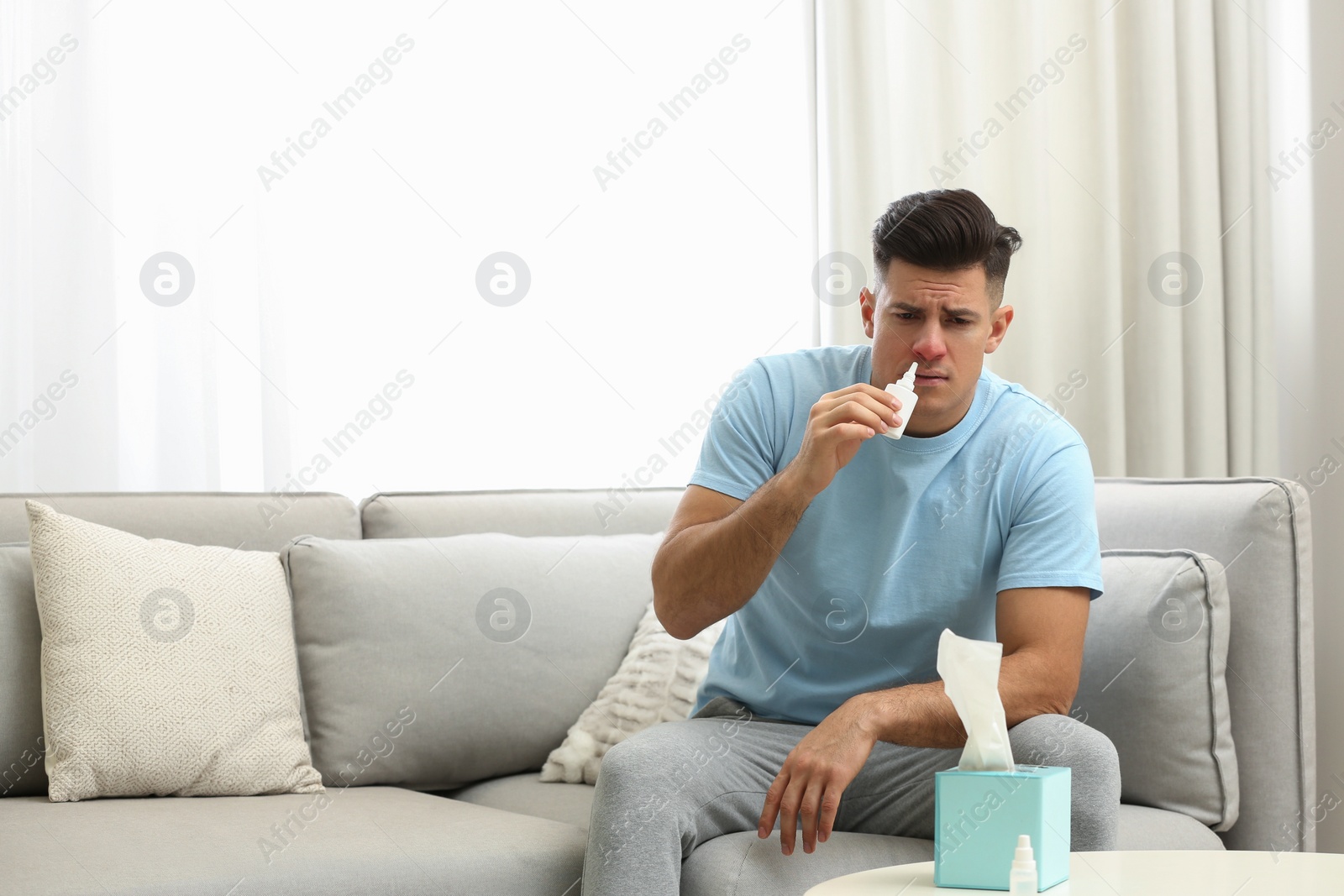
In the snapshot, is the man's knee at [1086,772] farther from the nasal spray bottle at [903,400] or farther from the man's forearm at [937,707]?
the nasal spray bottle at [903,400]

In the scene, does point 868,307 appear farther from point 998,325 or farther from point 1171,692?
point 1171,692

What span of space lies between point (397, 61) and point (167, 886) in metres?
1.73

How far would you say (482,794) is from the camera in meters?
1.91

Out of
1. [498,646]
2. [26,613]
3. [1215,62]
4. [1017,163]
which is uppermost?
[1215,62]

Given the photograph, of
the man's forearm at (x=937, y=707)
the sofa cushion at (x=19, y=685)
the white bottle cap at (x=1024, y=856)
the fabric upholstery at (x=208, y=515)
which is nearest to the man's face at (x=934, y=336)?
the man's forearm at (x=937, y=707)

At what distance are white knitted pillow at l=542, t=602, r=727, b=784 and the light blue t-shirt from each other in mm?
311

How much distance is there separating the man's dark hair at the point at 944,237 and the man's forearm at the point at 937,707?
1.71 ft

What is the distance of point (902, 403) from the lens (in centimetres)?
143

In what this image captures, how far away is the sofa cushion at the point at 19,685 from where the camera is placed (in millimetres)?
1694

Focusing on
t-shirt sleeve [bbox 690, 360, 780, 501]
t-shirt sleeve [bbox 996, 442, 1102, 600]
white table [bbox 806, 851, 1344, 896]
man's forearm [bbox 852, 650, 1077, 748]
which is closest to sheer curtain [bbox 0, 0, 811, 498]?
t-shirt sleeve [bbox 690, 360, 780, 501]

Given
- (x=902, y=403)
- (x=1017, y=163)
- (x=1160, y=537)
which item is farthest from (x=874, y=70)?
(x=902, y=403)

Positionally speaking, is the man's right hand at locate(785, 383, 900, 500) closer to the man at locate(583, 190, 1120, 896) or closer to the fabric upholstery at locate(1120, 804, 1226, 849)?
the man at locate(583, 190, 1120, 896)

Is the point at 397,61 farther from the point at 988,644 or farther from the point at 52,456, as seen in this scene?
the point at 988,644

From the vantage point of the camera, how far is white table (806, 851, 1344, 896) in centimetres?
97
